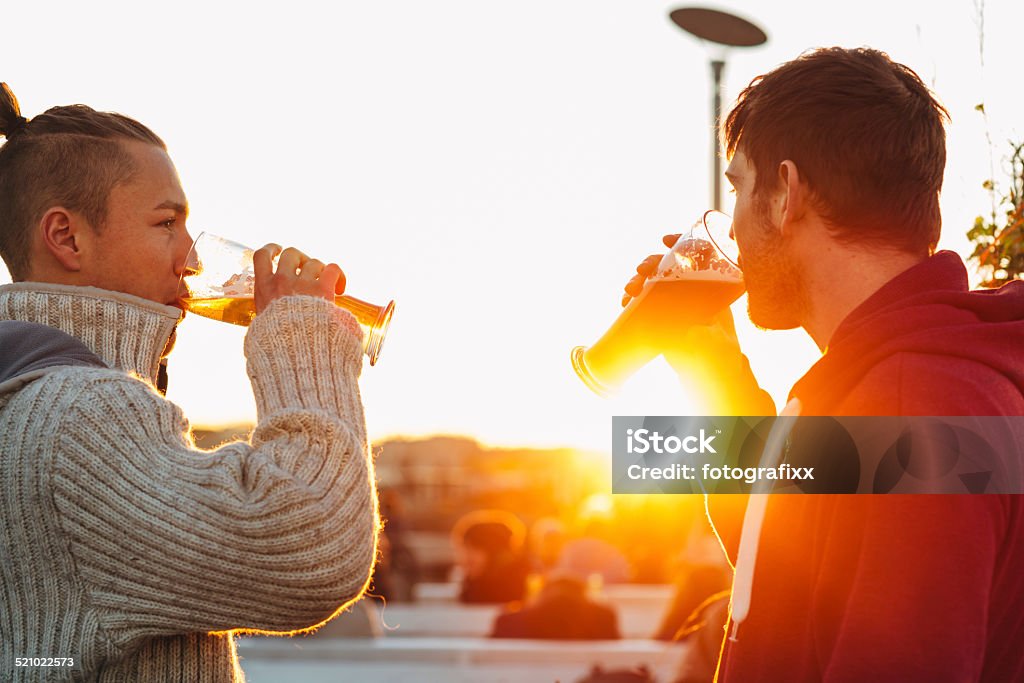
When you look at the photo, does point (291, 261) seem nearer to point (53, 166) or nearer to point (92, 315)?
point (92, 315)

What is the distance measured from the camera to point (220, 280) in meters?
2.43

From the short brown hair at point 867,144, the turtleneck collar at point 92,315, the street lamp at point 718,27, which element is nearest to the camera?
the short brown hair at point 867,144

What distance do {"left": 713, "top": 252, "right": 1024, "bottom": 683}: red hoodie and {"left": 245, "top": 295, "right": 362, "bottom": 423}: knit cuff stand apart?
752mm

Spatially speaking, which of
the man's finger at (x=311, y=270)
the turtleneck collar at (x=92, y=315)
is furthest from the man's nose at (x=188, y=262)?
the man's finger at (x=311, y=270)

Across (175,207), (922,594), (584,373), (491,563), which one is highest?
(175,207)

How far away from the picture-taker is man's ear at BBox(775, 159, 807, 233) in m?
2.09

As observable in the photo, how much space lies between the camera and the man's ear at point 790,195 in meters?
2.09

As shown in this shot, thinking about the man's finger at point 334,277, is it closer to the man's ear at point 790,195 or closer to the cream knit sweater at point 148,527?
the cream knit sweater at point 148,527

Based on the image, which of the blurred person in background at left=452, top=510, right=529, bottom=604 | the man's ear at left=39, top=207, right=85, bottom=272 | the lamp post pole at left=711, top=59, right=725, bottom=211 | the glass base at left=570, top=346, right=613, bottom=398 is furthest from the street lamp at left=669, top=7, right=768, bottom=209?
the man's ear at left=39, top=207, right=85, bottom=272

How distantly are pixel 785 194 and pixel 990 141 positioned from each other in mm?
1069

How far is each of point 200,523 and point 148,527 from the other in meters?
0.08

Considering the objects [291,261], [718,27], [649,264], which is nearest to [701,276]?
[649,264]

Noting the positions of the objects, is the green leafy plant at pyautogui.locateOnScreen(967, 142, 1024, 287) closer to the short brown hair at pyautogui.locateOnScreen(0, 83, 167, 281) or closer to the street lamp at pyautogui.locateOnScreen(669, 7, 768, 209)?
the short brown hair at pyautogui.locateOnScreen(0, 83, 167, 281)

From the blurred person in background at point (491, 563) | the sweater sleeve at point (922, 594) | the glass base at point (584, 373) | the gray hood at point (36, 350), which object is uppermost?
the gray hood at point (36, 350)
